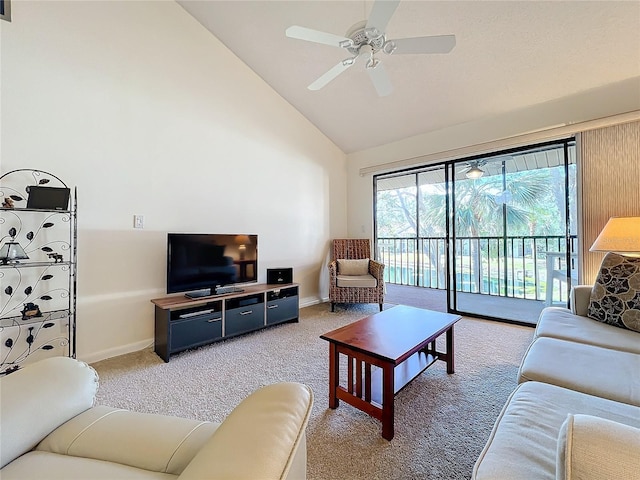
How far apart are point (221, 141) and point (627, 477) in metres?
3.40

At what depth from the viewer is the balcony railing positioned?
3486mm

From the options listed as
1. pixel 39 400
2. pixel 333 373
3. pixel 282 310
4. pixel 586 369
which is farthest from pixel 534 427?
pixel 282 310

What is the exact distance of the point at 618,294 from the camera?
1.77 metres

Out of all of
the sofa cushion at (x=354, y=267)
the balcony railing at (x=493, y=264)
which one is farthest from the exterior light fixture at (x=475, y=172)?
the sofa cushion at (x=354, y=267)

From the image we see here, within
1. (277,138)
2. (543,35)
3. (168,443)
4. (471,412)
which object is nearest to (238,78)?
(277,138)

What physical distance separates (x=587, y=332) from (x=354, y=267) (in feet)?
8.37

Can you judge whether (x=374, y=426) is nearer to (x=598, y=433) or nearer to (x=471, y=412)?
(x=471, y=412)

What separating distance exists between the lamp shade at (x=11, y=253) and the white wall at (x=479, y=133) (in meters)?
3.81

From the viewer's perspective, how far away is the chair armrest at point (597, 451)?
436mm

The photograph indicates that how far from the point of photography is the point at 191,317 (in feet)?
7.88

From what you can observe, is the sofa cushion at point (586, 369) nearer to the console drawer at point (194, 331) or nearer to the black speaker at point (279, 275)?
the console drawer at point (194, 331)

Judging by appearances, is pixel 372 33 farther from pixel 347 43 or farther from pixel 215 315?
pixel 215 315

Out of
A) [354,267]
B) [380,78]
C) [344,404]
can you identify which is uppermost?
[380,78]

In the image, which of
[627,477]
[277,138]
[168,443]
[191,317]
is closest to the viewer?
[627,477]
